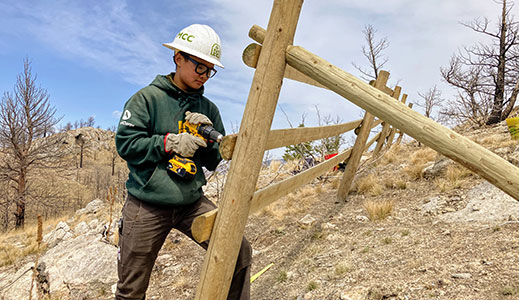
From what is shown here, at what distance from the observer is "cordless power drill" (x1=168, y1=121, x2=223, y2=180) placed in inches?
77.7

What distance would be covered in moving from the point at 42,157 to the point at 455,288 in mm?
23707

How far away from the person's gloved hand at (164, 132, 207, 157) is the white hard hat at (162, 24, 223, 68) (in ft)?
1.88

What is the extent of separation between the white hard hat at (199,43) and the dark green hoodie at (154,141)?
0.26m

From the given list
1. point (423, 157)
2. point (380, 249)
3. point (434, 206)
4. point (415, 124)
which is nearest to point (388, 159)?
point (423, 157)

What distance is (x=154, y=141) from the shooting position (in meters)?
1.94

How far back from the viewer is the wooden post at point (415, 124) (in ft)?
3.95

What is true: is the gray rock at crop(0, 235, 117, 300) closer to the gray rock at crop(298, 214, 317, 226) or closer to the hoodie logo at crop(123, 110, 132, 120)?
the gray rock at crop(298, 214, 317, 226)

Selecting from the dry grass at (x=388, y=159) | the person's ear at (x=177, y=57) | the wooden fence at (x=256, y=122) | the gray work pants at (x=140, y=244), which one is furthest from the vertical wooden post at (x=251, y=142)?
the dry grass at (x=388, y=159)

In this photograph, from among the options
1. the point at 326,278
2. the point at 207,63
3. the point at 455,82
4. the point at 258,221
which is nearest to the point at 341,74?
the point at 207,63

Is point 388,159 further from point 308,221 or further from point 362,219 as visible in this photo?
point 308,221

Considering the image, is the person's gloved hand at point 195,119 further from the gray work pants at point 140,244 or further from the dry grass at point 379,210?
the dry grass at point 379,210

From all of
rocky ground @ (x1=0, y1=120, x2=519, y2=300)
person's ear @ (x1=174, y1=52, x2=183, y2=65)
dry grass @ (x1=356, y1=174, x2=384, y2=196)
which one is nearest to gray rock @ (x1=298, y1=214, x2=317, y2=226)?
rocky ground @ (x1=0, y1=120, x2=519, y2=300)

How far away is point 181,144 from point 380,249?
239cm

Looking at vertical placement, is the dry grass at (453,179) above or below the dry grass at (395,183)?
above
